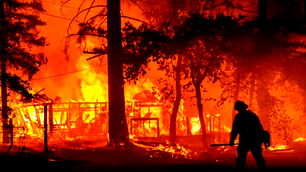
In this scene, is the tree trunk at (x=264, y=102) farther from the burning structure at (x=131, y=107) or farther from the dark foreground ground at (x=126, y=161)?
the dark foreground ground at (x=126, y=161)

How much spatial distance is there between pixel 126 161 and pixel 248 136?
231 inches

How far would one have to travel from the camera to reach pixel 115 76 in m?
18.2

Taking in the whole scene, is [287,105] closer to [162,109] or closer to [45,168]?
[162,109]

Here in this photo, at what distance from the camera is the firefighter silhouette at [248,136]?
10.3m

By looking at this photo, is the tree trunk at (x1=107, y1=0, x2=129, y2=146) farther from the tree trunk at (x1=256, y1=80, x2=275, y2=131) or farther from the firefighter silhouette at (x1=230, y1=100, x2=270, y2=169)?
the firefighter silhouette at (x1=230, y1=100, x2=270, y2=169)

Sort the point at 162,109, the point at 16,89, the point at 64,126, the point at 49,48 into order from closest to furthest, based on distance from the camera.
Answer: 1. the point at 16,89
2. the point at 64,126
3. the point at 162,109
4. the point at 49,48

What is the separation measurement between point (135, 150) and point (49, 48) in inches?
955

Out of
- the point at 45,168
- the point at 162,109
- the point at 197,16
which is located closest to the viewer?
the point at 45,168

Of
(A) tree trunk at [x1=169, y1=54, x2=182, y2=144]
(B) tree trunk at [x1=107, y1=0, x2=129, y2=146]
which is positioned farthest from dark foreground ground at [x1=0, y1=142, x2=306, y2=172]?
(A) tree trunk at [x1=169, y1=54, x2=182, y2=144]

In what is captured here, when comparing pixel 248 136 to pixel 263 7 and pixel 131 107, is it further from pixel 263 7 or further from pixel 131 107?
pixel 131 107

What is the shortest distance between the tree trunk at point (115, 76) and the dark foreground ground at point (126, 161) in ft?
2.77

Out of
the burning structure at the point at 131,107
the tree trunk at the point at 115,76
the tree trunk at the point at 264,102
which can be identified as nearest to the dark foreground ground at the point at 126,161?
the tree trunk at the point at 115,76

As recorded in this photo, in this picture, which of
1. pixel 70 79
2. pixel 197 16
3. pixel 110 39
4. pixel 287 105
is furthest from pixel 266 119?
pixel 70 79

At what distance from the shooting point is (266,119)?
73.6ft
